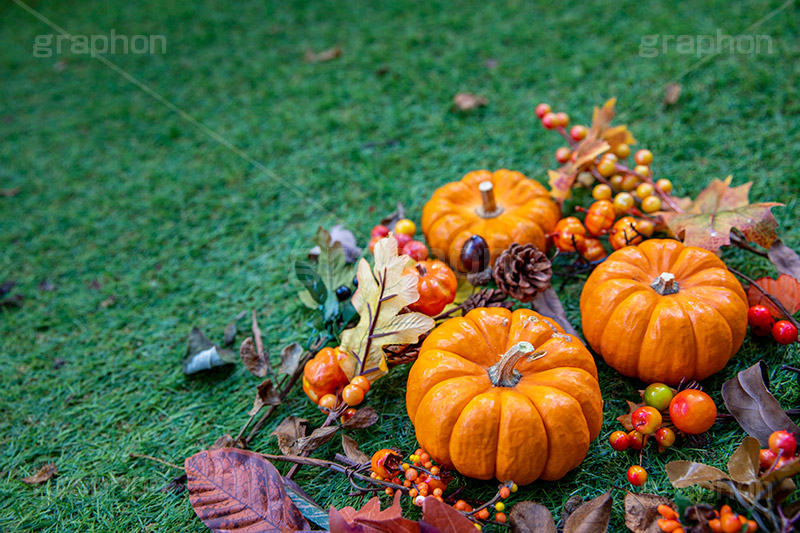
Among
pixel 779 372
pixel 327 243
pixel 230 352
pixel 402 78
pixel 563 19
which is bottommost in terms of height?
pixel 230 352

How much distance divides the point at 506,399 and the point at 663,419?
540 millimetres

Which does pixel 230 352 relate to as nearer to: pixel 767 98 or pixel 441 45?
pixel 441 45

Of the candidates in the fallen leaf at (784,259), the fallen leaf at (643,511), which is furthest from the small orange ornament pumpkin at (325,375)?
the fallen leaf at (784,259)

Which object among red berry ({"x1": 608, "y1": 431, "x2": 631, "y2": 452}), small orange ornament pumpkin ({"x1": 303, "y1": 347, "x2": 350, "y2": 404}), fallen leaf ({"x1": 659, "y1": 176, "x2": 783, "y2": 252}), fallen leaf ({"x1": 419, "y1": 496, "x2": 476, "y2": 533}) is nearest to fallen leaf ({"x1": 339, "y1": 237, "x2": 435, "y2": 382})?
small orange ornament pumpkin ({"x1": 303, "y1": 347, "x2": 350, "y2": 404})

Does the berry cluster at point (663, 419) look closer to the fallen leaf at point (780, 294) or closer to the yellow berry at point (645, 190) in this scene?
the fallen leaf at point (780, 294)

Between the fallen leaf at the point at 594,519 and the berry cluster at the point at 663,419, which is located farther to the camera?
the berry cluster at the point at 663,419

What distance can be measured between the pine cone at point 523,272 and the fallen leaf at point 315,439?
30.3 inches

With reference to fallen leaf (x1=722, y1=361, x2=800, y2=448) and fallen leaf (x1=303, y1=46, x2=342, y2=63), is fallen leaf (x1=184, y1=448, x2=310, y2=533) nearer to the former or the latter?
fallen leaf (x1=722, y1=361, x2=800, y2=448)

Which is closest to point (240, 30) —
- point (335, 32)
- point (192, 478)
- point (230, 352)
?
point (335, 32)

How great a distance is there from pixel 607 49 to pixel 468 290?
6.98ft

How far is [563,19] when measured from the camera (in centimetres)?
353

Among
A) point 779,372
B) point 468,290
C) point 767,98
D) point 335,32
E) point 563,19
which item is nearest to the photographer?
point 779,372

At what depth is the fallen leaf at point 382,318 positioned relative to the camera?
5.64 feet

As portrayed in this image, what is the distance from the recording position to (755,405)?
1491 millimetres
